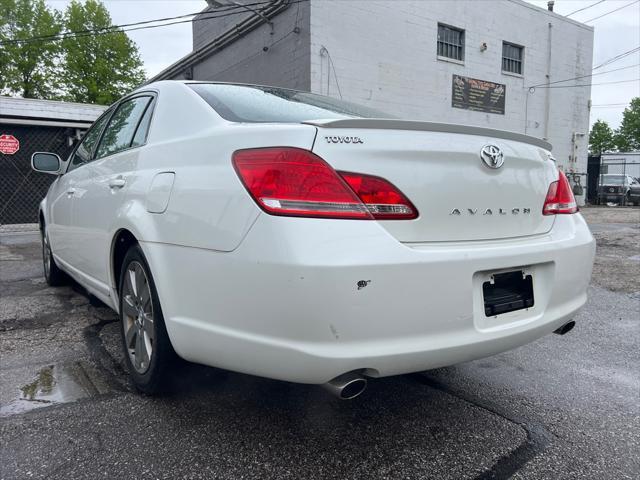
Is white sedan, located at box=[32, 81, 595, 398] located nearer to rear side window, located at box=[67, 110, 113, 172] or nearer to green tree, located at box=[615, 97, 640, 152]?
rear side window, located at box=[67, 110, 113, 172]

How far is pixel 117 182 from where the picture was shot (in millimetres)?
2701

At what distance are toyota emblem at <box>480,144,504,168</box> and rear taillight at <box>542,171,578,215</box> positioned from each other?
39 cm

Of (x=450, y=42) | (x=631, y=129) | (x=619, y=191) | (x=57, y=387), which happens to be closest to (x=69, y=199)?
(x=57, y=387)

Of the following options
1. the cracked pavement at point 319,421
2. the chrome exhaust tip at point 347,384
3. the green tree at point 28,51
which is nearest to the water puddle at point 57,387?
the cracked pavement at point 319,421

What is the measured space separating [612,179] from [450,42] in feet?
42.1

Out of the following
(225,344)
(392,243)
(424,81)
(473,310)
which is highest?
(424,81)

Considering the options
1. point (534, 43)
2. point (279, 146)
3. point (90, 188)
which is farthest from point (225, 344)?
point (534, 43)

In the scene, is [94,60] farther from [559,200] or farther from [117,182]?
[559,200]

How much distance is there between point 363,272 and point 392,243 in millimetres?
168

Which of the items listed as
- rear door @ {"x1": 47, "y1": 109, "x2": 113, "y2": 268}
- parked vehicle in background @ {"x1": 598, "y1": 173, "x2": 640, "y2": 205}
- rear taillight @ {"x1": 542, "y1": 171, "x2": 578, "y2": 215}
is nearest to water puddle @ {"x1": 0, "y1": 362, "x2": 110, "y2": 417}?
rear door @ {"x1": 47, "y1": 109, "x2": 113, "y2": 268}

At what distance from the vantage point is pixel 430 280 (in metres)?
1.78

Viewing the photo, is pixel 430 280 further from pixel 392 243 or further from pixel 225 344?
pixel 225 344

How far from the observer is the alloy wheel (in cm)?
239

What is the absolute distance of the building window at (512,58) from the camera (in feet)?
59.4
